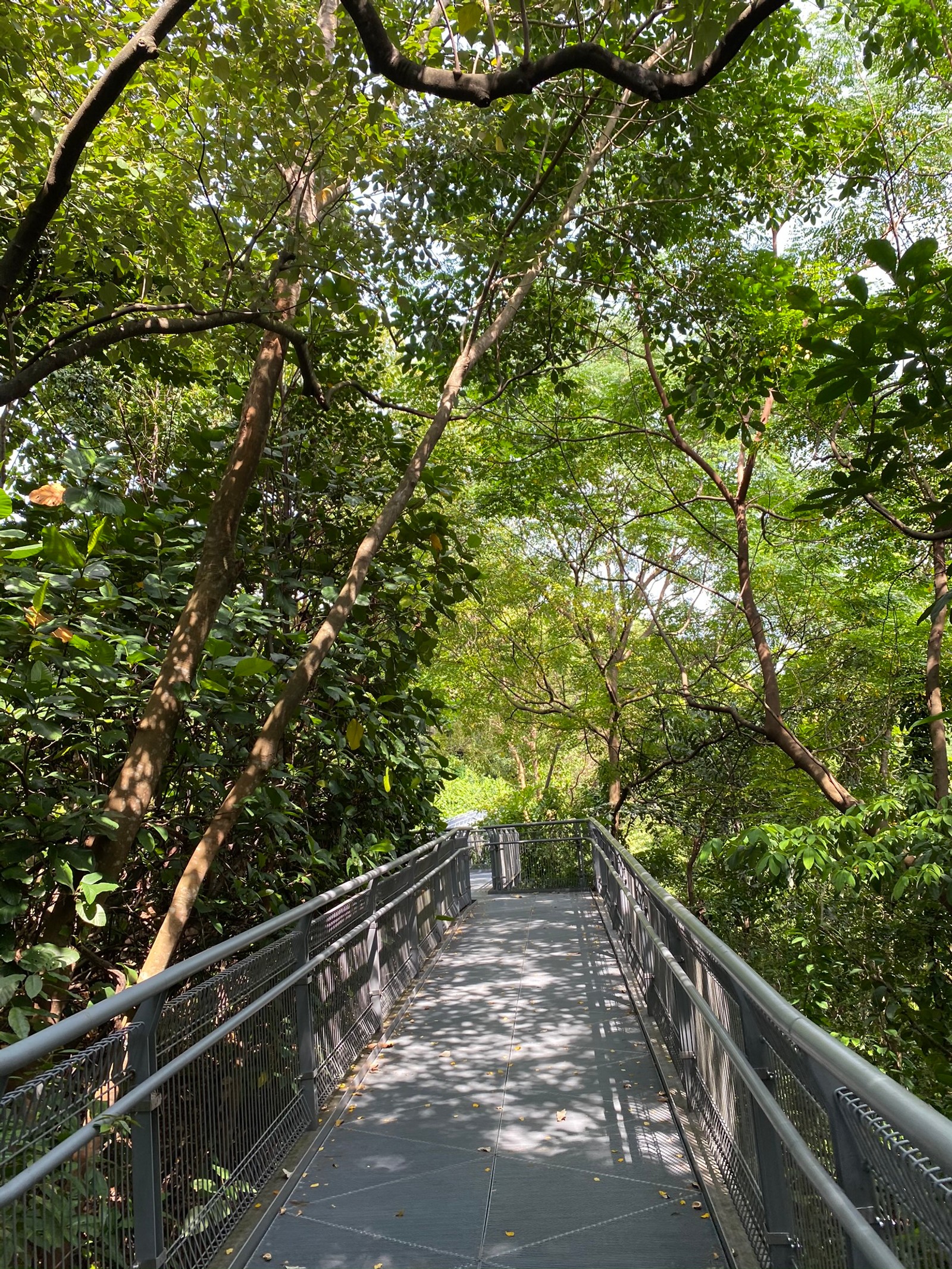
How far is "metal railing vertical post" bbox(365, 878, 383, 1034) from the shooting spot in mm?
6801

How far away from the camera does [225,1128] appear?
3.86m

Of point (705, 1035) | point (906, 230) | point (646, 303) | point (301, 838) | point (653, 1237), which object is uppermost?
point (906, 230)

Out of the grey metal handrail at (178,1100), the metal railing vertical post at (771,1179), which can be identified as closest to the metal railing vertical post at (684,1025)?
the metal railing vertical post at (771,1179)

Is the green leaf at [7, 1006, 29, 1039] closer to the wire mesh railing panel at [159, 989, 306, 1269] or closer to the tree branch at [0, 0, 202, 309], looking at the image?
the wire mesh railing panel at [159, 989, 306, 1269]

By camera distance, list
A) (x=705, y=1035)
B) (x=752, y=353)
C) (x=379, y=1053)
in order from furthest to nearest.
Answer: (x=752, y=353), (x=379, y=1053), (x=705, y=1035)

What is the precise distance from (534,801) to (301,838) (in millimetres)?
14653

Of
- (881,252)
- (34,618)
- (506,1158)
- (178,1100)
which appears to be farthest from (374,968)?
(881,252)

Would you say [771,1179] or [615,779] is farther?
[615,779]

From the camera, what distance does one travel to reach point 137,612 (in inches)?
189

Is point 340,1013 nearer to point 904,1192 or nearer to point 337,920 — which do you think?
point 337,920

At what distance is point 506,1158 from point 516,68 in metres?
4.44

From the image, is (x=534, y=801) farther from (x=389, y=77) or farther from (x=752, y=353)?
(x=389, y=77)

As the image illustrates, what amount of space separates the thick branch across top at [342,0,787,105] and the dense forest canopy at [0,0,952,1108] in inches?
0.4

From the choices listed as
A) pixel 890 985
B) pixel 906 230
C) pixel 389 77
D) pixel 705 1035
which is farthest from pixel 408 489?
pixel 906 230
